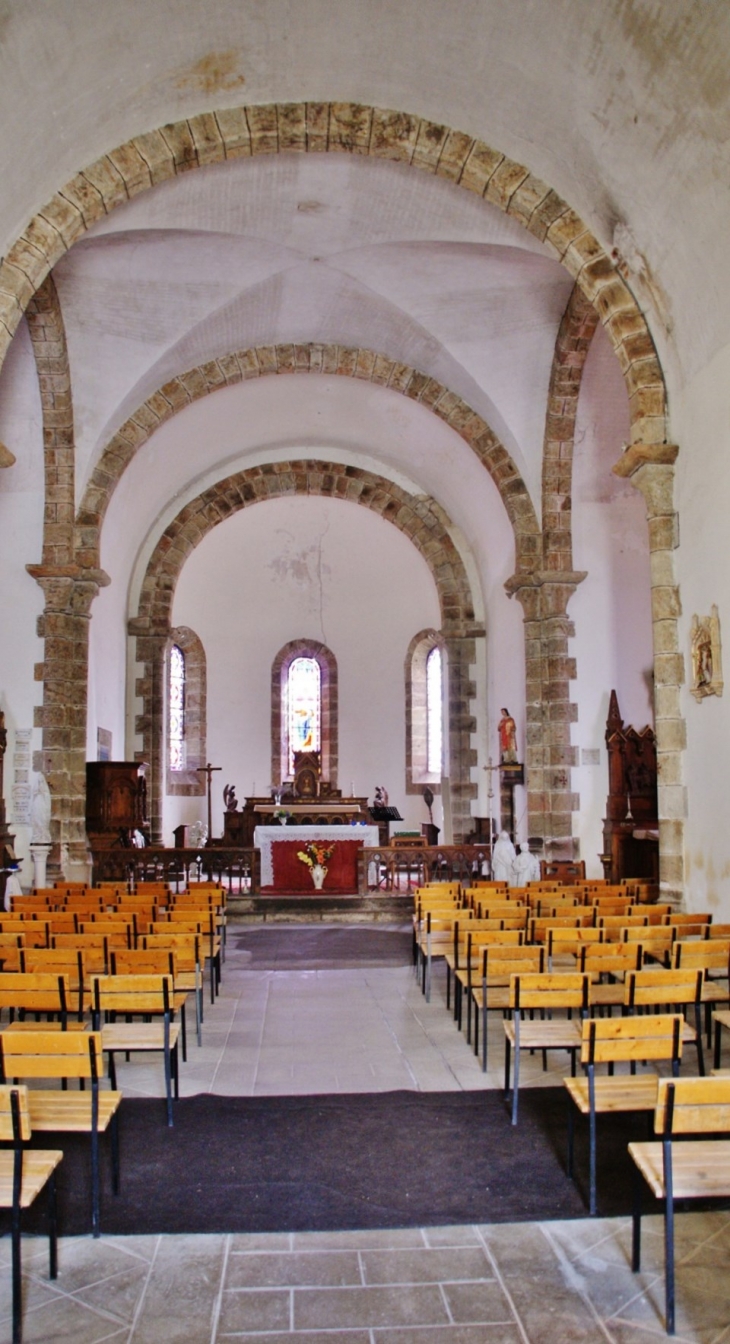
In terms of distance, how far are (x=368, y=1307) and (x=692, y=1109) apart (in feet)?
4.16

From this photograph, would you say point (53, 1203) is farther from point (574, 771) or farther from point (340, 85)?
point (574, 771)

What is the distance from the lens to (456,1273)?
372cm

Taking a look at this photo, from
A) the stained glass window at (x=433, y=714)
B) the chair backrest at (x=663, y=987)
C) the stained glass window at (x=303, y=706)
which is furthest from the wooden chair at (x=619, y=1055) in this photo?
the stained glass window at (x=303, y=706)

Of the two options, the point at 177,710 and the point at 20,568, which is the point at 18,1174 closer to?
the point at 20,568

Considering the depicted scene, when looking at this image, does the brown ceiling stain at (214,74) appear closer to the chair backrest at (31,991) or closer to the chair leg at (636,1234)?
the chair backrest at (31,991)

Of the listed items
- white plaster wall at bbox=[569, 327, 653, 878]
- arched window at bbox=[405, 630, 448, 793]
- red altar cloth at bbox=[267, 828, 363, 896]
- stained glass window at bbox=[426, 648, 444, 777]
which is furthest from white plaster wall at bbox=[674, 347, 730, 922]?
stained glass window at bbox=[426, 648, 444, 777]

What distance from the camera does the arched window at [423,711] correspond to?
23297 millimetres

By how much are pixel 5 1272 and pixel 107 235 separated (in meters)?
11.4

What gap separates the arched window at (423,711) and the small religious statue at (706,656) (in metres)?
13.7

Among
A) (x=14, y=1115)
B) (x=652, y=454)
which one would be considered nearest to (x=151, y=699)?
(x=652, y=454)

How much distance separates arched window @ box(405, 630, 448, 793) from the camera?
76.4 ft

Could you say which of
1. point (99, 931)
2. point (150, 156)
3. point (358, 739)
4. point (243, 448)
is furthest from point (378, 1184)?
point (358, 739)

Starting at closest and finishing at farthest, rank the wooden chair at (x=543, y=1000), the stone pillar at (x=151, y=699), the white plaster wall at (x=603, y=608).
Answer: the wooden chair at (x=543, y=1000), the white plaster wall at (x=603, y=608), the stone pillar at (x=151, y=699)

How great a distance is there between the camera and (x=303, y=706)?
78.3 feet
